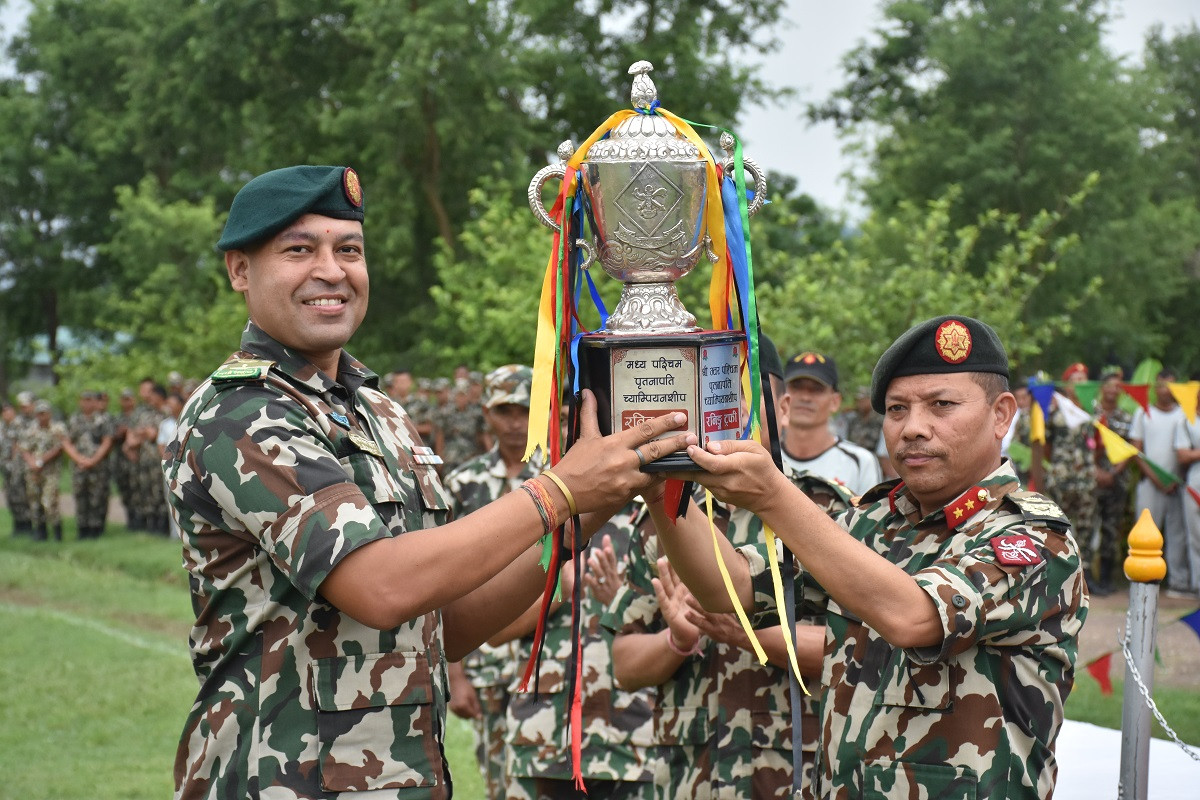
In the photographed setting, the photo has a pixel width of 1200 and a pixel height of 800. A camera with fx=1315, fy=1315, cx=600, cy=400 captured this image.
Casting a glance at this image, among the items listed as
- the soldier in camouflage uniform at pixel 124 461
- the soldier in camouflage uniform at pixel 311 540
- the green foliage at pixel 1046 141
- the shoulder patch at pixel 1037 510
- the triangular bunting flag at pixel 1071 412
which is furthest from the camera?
the green foliage at pixel 1046 141

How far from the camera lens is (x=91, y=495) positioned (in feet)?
66.1

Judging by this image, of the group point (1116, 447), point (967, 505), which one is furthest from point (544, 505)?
point (1116, 447)

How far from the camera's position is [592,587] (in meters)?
4.63

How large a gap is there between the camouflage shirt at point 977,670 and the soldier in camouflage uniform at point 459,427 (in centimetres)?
1618

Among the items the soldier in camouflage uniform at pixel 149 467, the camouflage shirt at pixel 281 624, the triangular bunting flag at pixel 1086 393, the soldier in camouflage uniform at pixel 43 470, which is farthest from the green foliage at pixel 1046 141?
the camouflage shirt at pixel 281 624

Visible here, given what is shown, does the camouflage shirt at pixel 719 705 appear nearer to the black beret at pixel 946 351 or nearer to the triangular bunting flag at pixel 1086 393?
the black beret at pixel 946 351

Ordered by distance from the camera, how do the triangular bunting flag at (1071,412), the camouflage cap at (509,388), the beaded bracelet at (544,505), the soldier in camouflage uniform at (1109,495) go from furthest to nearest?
the soldier in camouflage uniform at (1109,495) → the triangular bunting flag at (1071,412) → the camouflage cap at (509,388) → the beaded bracelet at (544,505)

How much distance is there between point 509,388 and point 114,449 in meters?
16.4

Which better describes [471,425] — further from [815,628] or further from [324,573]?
[324,573]

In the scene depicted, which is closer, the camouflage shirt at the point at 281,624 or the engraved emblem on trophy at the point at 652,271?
the camouflage shirt at the point at 281,624

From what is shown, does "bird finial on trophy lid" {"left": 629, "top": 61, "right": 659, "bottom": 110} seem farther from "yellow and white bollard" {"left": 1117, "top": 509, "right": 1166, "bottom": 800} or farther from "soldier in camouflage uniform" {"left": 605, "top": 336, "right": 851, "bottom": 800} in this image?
"yellow and white bollard" {"left": 1117, "top": 509, "right": 1166, "bottom": 800}

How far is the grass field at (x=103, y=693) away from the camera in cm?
779

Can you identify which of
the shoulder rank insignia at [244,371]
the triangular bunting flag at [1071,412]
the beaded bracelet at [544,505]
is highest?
the shoulder rank insignia at [244,371]

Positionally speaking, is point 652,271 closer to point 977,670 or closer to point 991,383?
point 991,383
